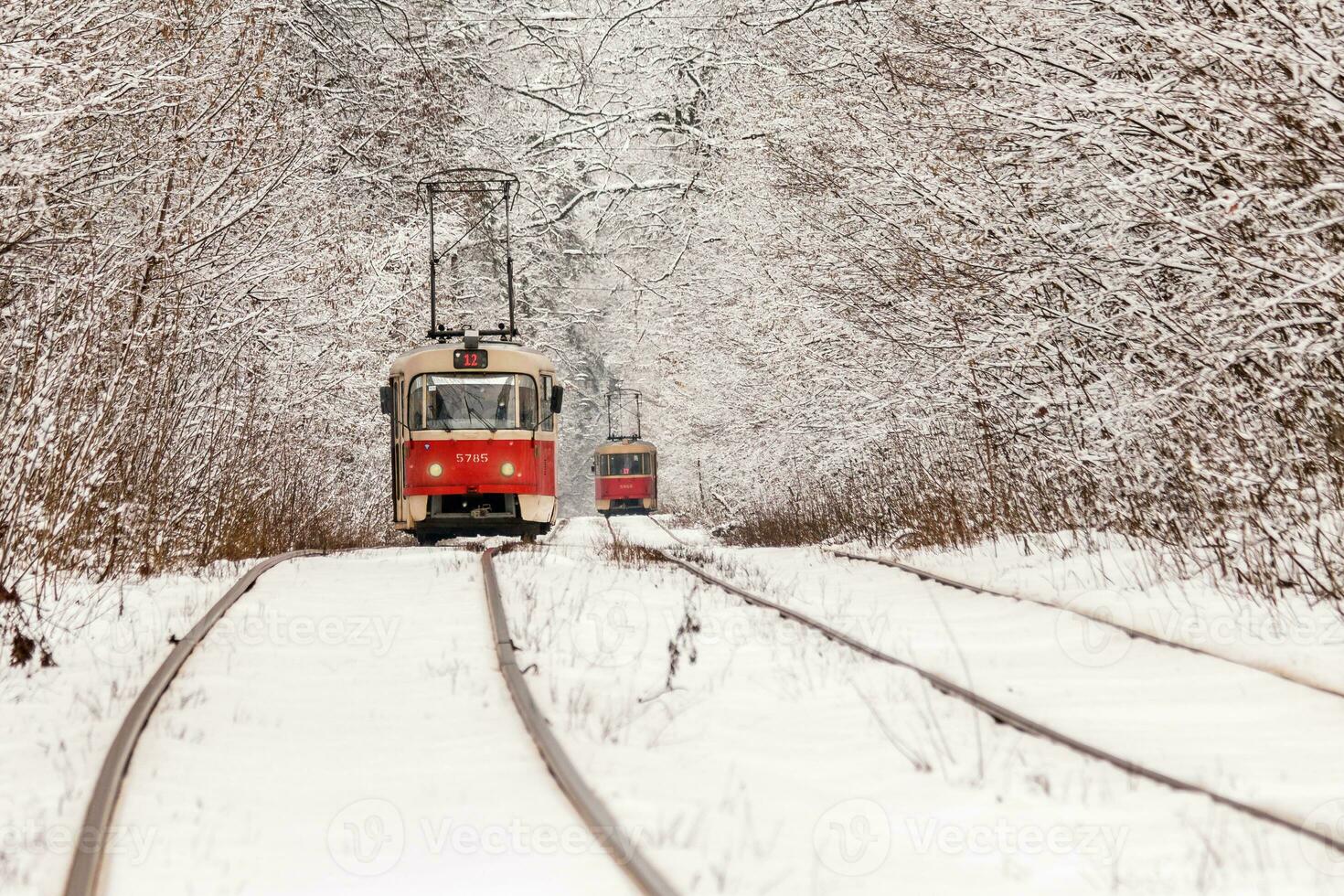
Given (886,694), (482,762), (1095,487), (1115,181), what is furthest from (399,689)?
(1095,487)

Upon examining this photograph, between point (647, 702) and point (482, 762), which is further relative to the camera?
point (647, 702)

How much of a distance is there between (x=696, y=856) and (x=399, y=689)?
2984 millimetres

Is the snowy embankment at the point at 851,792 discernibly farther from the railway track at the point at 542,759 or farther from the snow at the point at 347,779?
the snow at the point at 347,779

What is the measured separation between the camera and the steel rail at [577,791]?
11.8ft

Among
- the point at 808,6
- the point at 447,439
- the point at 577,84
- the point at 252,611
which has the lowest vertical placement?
the point at 252,611

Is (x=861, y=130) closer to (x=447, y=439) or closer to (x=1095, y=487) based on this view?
(x=1095, y=487)

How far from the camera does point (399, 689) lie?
21.9 feet

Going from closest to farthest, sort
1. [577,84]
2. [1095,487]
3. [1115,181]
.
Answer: [1115,181], [1095,487], [577,84]

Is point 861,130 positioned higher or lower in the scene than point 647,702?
higher

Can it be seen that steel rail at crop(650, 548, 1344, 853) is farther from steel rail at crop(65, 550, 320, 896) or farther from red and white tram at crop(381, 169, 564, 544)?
red and white tram at crop(381, 169, 564, 544)

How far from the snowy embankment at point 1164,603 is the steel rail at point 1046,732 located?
59.1 inches

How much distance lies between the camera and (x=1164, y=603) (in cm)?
892

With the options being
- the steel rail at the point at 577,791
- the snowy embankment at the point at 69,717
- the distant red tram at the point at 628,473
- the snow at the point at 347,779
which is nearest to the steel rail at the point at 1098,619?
the steel rail at the point at 577,791

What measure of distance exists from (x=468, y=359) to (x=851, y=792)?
1443cm
